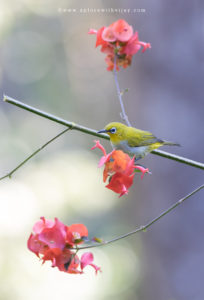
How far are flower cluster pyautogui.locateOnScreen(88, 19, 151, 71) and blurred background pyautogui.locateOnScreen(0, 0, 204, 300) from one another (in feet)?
6.02

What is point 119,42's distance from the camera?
5.66 feet

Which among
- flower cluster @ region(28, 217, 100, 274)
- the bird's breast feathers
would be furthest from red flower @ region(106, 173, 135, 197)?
the bird's breast feathers

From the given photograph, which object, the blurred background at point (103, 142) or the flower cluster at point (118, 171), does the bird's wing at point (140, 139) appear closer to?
the flower cluster at point (118, 171)

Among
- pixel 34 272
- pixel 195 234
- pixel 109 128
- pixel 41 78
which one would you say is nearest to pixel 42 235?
pixel 109 128

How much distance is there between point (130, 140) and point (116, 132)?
13 centimetres

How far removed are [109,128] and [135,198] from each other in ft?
8.63

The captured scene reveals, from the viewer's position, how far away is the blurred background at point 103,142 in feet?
11.9

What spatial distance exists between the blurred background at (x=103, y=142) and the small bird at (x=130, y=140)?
158 cm

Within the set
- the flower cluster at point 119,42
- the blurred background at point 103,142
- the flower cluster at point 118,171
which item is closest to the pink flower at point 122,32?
the flower cluster at point 119,42

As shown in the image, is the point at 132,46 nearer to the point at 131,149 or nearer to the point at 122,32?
the point at 122,32

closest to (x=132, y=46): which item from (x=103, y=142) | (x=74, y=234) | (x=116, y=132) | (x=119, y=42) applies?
(x=119, y=42)

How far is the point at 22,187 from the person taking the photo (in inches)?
272

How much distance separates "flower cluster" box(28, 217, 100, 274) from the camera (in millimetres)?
1238

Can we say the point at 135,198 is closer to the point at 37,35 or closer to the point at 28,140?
the point at 28,140
